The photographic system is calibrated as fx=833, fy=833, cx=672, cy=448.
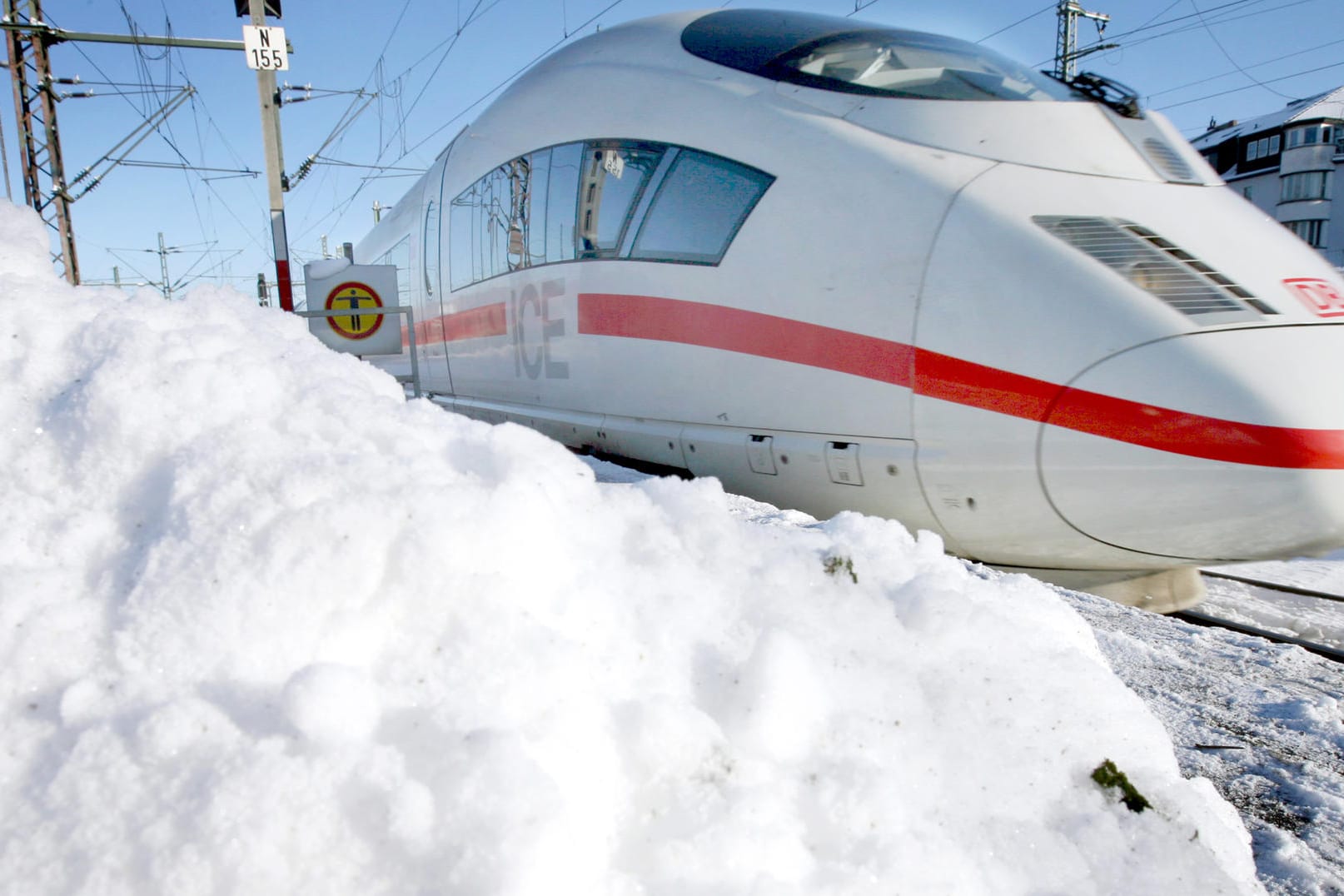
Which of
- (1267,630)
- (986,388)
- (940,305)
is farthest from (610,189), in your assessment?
(1267,630)

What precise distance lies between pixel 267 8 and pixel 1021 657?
11023 millimetres

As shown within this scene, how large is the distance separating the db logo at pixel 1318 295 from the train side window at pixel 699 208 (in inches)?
80.7

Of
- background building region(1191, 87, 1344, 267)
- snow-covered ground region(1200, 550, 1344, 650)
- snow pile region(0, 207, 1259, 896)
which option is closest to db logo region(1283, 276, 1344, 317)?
snow-covered ground region(1200, 550, 1344, 650)

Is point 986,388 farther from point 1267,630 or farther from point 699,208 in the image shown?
point 1267,630

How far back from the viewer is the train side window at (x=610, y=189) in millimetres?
4445

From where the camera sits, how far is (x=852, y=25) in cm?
425

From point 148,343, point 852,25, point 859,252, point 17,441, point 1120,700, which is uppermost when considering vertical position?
point 852,25

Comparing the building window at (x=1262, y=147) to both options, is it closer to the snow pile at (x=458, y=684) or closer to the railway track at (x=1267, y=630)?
the railway track at (x=1267, y=630)

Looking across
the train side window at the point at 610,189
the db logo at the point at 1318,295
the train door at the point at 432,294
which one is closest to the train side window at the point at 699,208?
the train side window at the point at 610,189

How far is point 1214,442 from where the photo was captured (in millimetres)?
2725

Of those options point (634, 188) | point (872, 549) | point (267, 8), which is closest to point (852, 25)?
point (634, 188)

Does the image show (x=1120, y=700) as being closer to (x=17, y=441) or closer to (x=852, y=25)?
(x=17, y=441)

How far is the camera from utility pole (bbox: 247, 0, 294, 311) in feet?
30.1

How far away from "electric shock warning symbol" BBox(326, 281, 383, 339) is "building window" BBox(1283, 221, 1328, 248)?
134ft
